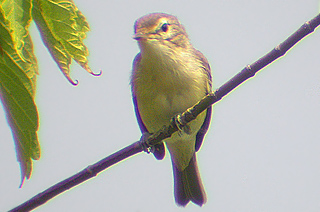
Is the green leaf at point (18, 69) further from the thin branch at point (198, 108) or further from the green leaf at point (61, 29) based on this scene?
the thin branch at point (198, 108)

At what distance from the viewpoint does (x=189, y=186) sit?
5996mm

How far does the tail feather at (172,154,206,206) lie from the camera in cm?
597

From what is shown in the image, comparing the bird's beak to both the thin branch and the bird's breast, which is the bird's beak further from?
the thin branch

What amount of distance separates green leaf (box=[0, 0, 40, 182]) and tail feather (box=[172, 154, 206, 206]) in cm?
417

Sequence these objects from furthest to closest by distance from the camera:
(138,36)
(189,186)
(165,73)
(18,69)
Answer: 1. (189,186)
2. (165,73)
3. (138,36)
4. (18,69)

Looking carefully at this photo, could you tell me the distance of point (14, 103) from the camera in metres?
1.92

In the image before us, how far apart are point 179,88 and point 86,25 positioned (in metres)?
2.31

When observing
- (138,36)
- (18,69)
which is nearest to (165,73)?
(138,36)

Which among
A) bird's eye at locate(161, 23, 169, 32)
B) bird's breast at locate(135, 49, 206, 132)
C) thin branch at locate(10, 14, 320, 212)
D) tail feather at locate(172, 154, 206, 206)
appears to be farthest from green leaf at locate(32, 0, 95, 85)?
tail feather at locate(172, 154, 206, 206)

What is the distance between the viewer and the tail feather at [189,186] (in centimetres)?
597

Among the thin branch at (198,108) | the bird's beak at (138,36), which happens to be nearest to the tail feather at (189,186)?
the bird's beak at (138,36)

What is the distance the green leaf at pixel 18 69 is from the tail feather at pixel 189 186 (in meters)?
4.17

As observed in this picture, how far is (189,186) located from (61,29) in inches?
169

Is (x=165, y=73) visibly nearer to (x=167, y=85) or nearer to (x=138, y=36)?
(x=167, y=85)
